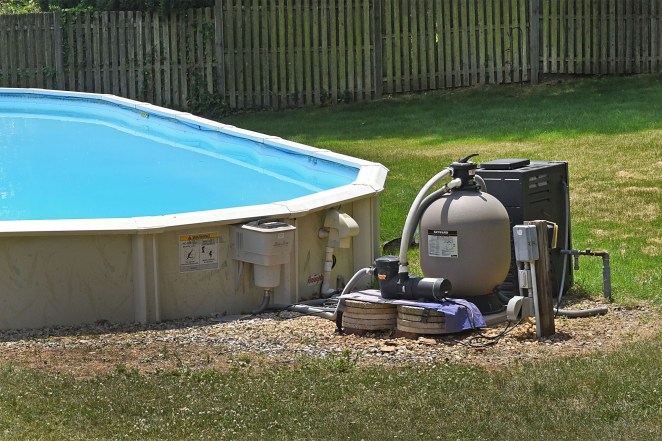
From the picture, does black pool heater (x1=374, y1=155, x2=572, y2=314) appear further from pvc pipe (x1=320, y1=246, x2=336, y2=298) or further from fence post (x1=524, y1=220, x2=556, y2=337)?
pvc pipe (x1=320, y1=246, x2=336, y2=298)

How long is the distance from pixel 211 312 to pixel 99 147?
8.36 m

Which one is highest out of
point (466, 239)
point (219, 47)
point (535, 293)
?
point (219, 47)

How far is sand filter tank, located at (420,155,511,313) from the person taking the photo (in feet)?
26.3

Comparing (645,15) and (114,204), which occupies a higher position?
(645,15)

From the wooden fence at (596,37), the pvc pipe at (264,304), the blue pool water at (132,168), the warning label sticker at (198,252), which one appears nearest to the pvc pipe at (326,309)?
the pvc pipe at (264,304)

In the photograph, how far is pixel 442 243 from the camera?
319 inches

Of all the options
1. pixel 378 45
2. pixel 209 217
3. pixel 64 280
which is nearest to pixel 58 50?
pixel 378 45

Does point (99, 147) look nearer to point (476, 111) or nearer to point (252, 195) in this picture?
point (252, 195)

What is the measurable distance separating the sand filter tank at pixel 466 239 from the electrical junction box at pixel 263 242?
108 cm

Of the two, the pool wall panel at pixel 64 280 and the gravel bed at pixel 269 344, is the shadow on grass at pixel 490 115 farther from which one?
the pool wall panel at pixel 64 280

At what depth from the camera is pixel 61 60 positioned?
21.4 m

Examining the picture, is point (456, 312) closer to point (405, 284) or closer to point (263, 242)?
point (405, 284)

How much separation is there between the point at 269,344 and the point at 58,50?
48.0 feet

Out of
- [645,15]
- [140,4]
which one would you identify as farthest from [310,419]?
[140,4]
